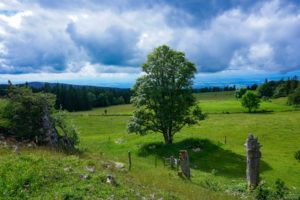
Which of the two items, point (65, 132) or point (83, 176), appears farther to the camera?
point (65, 132)

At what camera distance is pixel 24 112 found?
84.5ft

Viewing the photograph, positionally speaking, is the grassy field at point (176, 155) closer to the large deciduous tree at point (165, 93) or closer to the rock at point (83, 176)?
the rock at point (83, 176)

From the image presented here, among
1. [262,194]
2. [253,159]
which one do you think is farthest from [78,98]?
[262,194]

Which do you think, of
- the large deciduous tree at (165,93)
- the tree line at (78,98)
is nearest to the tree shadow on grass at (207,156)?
the large deciduous tree at (165,93)

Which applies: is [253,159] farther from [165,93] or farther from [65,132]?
[165,93]

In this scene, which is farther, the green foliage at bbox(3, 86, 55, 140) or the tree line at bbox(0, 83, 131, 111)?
the tree line at bbox(0, 83, 131, 111)

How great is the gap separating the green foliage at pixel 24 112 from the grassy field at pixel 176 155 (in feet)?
15.2

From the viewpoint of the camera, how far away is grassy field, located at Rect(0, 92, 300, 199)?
13.2 m

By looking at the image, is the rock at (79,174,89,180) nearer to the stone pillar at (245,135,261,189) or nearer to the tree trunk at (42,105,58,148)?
the tree trunk at (42,105,58,148)

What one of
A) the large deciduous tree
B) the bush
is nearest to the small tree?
the large deciduous tree

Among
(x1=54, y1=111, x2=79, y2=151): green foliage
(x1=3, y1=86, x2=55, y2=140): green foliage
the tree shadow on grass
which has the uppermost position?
(x1=3, y1=86, x2=55, y2=140): green foliage

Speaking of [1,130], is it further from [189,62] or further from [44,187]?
[189,62]

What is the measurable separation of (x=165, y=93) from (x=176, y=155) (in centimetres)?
1081

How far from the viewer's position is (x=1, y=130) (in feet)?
80.1
